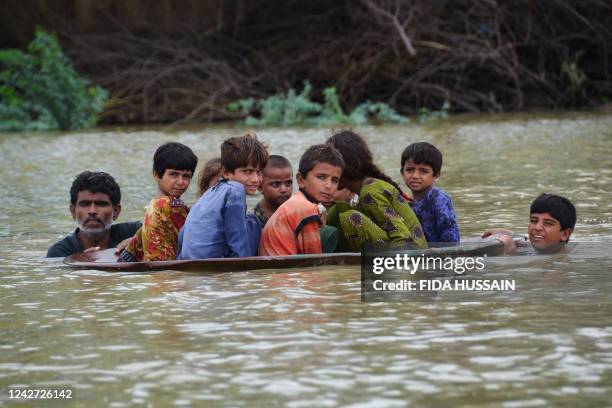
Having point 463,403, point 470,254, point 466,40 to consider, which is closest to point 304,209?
point 470,254

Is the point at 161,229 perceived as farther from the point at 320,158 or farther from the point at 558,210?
the point at 558,210

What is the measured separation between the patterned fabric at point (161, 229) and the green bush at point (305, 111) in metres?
11.5

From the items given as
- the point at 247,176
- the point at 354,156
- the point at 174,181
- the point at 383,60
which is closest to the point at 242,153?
the point at 247,176

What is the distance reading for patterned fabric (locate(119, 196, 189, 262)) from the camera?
687 cm

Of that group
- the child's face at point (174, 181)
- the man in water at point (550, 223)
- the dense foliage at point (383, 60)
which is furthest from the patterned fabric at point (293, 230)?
the dense foliage at point (383, 60)

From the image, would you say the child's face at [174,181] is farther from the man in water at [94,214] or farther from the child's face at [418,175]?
the child's face at [418,175]

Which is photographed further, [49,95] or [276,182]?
[49,95]

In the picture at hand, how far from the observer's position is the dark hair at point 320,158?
6555 mm

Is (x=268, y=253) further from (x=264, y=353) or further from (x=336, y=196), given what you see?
(x=264, y=353)

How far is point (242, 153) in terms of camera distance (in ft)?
21.6

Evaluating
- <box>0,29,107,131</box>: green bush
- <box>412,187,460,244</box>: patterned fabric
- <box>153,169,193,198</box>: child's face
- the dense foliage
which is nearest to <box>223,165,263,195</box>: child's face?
<box>153,169,193,198</box>: child's face

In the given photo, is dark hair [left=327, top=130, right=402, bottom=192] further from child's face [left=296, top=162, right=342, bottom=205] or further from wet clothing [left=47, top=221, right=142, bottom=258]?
wet clothing [left=47, top=221, right=142, bottom=258]

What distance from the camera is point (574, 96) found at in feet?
65.8

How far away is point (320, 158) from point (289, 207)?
0.31 meters
